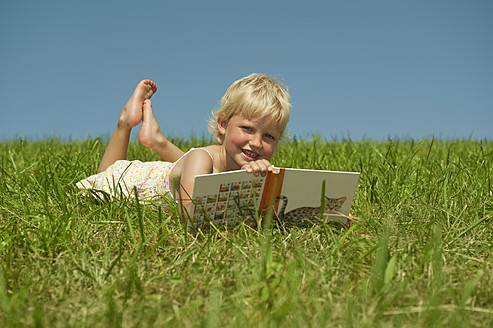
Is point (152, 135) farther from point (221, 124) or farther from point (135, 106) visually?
point (221, 124)

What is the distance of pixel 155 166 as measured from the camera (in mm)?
3146

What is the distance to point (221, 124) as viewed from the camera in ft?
8.94

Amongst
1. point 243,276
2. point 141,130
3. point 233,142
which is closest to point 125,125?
point 141,130

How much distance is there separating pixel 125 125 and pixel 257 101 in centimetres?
142

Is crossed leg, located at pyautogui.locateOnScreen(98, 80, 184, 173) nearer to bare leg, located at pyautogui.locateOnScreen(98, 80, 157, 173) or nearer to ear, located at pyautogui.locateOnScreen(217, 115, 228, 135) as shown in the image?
bare leg, located at pyautogui.locateOnScreen(98, 80, 157, 173)

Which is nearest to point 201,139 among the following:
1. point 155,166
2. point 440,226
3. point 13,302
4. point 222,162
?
point 155,166

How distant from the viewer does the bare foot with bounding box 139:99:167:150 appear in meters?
3.49

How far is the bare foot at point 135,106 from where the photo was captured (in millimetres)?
3508

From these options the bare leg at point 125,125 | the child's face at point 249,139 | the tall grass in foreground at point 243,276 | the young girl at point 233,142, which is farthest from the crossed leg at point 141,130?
the tall grass in foreground at point 243,276

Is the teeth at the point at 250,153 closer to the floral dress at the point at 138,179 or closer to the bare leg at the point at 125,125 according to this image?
the floral dress at the point at 138,179

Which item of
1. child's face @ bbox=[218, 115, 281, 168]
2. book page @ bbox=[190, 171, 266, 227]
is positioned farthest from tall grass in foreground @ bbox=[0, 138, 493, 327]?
child's face @ bbox=[218, 115, 281, 168]

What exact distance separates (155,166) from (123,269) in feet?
5.46

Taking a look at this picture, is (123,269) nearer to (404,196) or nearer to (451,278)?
(451,278)

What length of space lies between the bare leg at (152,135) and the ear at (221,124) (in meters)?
0.93
